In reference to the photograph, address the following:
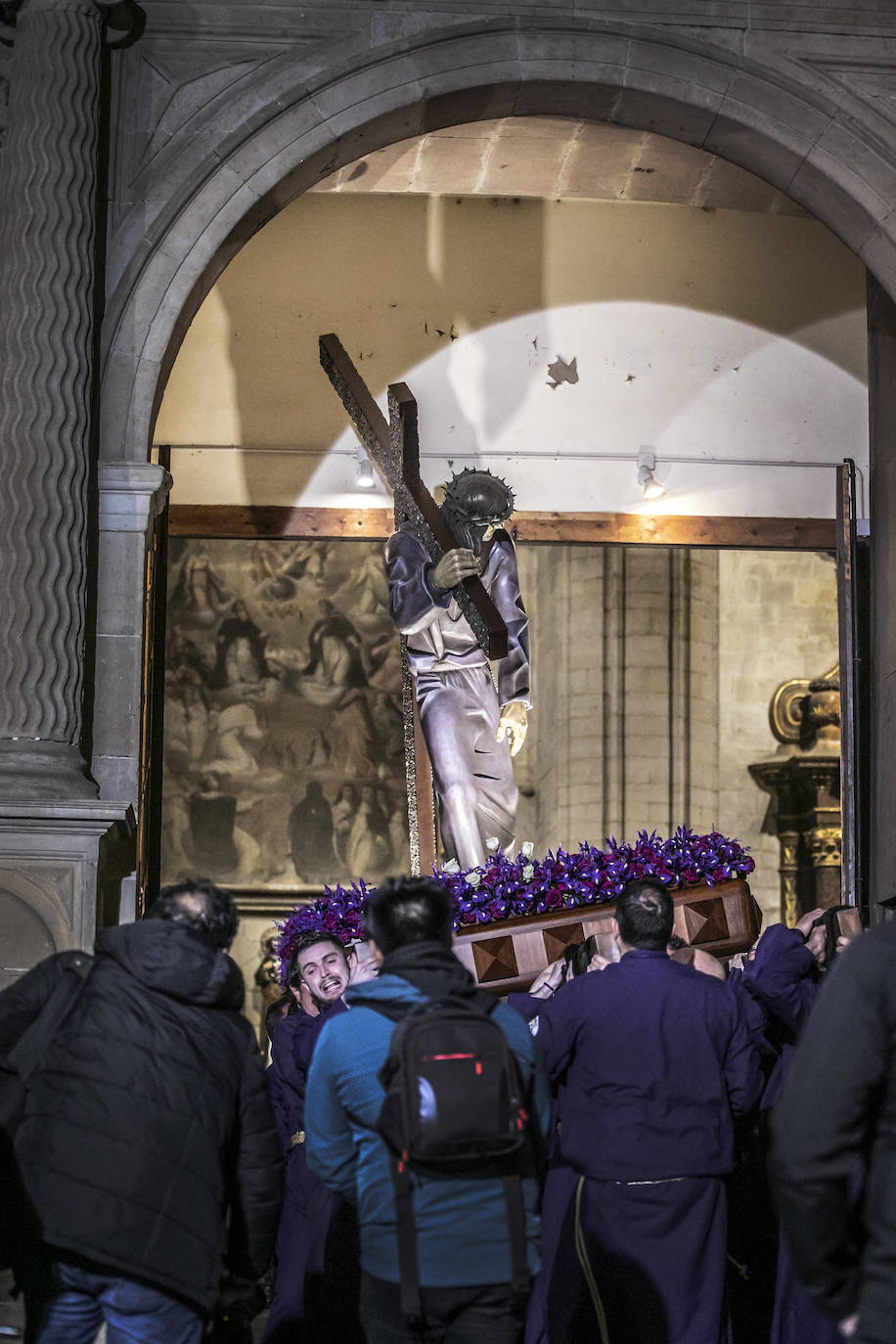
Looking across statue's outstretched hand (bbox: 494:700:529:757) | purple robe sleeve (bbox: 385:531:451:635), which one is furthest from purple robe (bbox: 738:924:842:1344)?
purple robe sleeve (bbox: 385:531:451:635)

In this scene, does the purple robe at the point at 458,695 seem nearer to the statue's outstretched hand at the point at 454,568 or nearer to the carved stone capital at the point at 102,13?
the statue's outstretched hand at the point at 454,568

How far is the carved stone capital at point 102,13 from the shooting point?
335 inches

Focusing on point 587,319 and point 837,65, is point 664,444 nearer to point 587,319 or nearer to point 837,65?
point 587,319

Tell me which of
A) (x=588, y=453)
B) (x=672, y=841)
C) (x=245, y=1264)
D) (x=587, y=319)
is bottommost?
(x=245, y=1264)

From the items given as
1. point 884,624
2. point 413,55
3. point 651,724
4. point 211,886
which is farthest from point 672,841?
point 651,724

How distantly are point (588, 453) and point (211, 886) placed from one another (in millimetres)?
9021

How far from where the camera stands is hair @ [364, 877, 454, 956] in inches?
151

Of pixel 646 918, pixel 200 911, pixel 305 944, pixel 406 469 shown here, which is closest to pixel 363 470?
pixel 406 469

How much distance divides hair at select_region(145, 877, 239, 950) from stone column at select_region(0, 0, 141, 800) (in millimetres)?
3498

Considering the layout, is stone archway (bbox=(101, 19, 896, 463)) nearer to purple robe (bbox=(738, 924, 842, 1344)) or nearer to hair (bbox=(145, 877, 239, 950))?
purple robe (bbox=(738, 924, 842, 1344))

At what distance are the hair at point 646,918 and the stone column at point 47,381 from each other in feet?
11.3

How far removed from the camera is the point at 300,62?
883 centimetres

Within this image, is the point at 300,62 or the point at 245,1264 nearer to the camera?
the point at 245,1264

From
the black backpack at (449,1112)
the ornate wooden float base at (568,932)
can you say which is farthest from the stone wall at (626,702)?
the black backpack at (449,1112)
